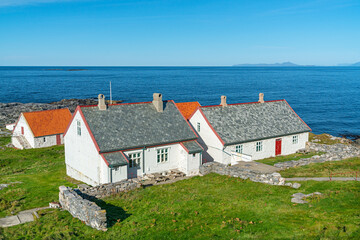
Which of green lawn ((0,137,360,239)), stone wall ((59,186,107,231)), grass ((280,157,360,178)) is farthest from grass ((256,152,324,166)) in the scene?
stone wall ((59,186,107,231))

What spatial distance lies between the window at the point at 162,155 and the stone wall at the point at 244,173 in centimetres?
367

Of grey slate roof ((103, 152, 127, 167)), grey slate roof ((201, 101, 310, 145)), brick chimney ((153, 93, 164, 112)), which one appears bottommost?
grey slate roof ((103, 152, 127, 167))

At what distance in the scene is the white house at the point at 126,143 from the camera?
2884 cm

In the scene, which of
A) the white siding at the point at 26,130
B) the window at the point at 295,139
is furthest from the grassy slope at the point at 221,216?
the white siding at the point at 26,130

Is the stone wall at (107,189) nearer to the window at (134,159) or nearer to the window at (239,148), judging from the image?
the window at (134,159)

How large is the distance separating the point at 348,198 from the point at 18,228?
20.9m

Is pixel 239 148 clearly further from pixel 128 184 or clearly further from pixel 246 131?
pixel 128 184

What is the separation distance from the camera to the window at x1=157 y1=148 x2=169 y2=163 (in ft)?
105

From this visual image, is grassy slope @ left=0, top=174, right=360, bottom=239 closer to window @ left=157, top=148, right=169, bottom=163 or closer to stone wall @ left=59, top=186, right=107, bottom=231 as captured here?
stone wall @ left=59, top=186, right=107, bottom=231

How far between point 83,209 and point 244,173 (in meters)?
14.1

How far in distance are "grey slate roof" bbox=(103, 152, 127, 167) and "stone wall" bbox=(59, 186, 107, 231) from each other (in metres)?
5.06

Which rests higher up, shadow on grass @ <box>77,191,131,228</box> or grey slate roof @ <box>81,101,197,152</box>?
grey slate roof @ <box>81,101,197,152</box>

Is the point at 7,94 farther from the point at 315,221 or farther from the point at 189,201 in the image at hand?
the point at 315,221

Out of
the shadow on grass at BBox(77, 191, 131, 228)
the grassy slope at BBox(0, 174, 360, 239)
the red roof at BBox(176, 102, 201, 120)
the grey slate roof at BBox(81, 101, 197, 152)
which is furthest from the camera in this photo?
the red roof at BBox(176, 102, 201, 120)
